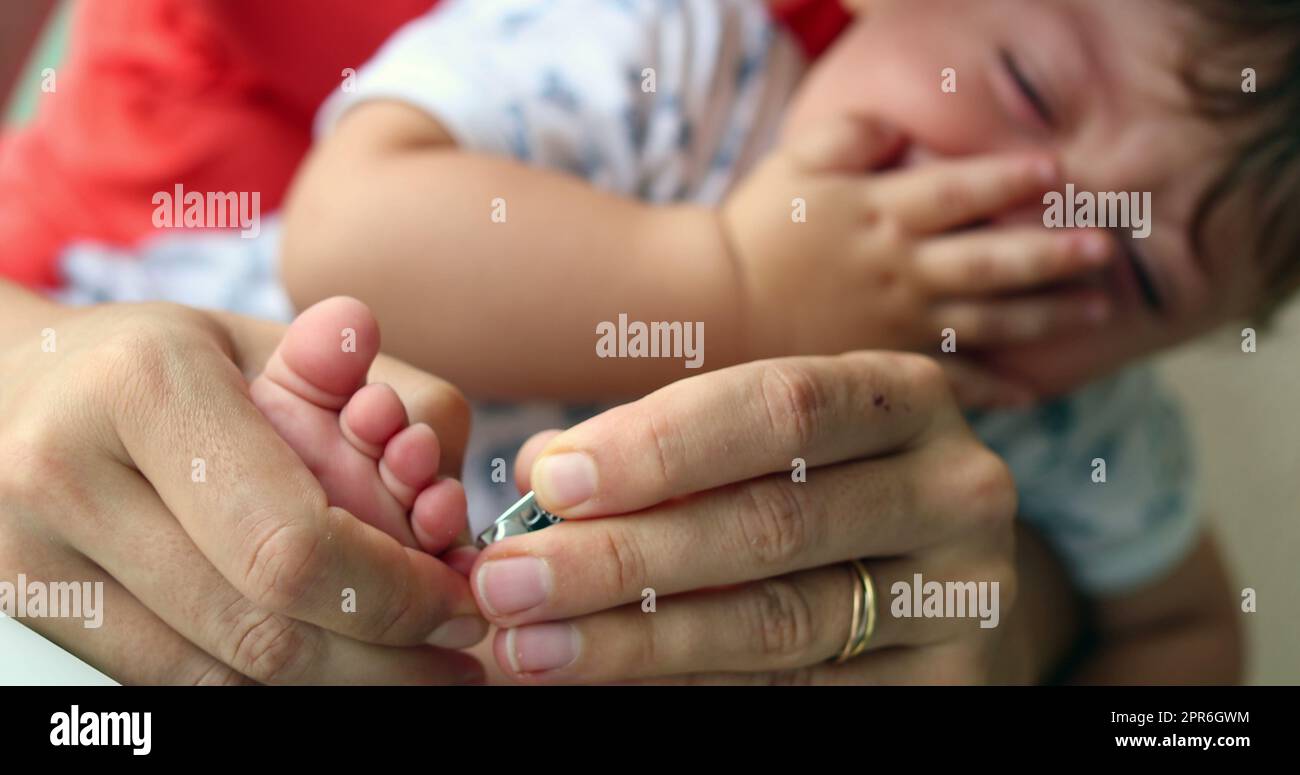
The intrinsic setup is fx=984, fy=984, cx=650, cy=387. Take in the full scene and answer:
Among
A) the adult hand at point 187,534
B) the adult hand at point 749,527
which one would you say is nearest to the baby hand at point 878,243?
the adult hand at point 749,527

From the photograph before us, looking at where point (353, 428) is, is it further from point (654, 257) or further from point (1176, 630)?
point (1176, 630)

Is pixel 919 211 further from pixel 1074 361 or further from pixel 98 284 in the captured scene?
pixel 98 284

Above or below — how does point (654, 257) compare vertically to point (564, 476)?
above

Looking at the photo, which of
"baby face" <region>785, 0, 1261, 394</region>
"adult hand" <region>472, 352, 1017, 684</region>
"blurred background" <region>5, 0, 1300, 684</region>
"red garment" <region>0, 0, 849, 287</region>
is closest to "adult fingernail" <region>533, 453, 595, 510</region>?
"adult hand" <region>472, 352, 1017, 684</region>

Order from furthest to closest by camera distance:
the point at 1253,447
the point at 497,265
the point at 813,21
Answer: the point at 1253,447, the point at 813,21, the point at 497,265

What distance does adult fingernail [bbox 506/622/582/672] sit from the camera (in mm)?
316

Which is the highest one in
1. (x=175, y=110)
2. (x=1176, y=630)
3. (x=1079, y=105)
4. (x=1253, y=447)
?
(x=175, y=110)

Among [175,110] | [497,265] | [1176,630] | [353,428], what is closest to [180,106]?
[175,110]

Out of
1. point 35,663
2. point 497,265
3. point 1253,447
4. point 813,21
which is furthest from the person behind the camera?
point 1253,447

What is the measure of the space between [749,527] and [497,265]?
17 cm

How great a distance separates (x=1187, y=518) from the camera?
0.73 metres

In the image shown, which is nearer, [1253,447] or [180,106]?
[180,106]

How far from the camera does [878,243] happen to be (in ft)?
1.64

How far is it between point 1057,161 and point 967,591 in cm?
24
